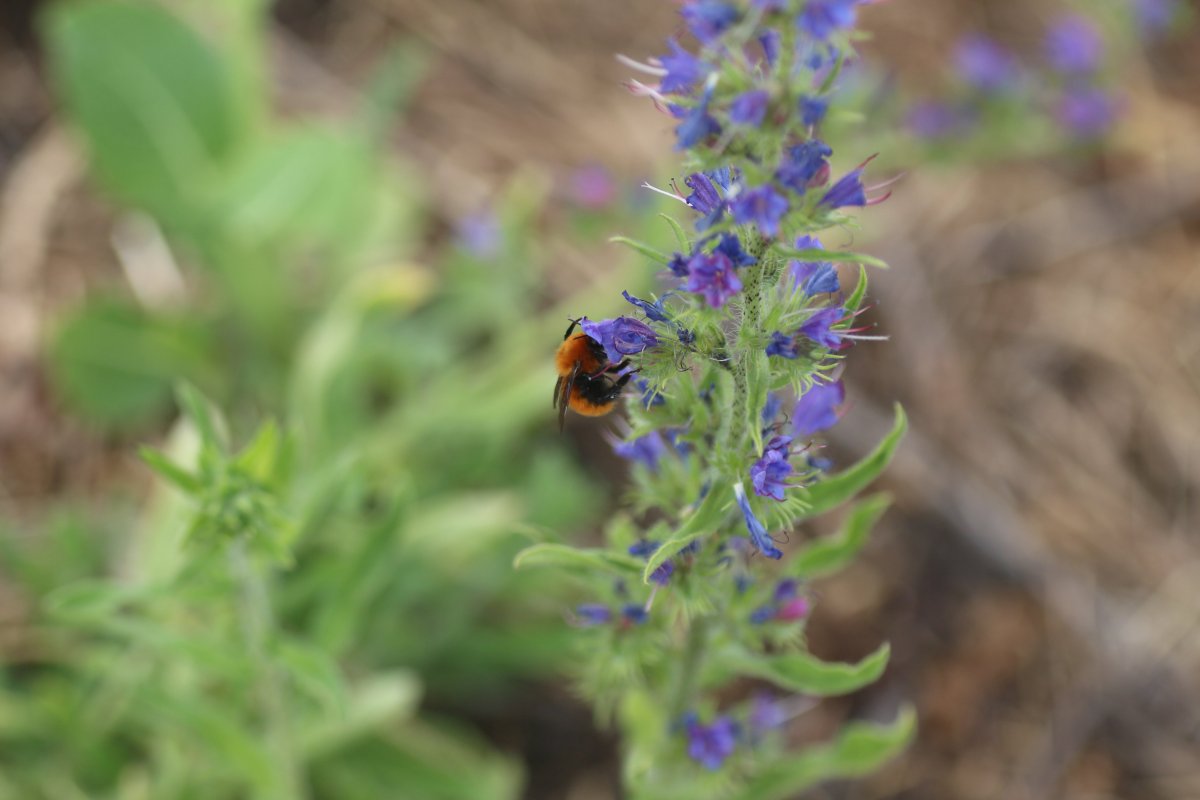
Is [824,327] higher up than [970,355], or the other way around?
[824,327]

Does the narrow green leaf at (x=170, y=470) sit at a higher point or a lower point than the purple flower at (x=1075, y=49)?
lower

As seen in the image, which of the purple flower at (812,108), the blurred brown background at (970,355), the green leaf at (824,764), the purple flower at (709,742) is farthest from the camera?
the blurred brown background at (970,355)

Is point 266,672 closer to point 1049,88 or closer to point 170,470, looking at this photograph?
point 170,470

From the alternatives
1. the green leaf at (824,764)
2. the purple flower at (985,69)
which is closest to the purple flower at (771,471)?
the green leaf at (824,764)

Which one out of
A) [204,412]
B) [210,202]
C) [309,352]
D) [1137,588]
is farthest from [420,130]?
[1137,588]

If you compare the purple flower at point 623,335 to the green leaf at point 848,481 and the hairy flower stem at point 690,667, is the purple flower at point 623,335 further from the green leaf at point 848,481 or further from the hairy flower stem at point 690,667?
the hairy flower stem at point 690,667

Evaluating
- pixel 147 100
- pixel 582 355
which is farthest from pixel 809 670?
pixel 147 100

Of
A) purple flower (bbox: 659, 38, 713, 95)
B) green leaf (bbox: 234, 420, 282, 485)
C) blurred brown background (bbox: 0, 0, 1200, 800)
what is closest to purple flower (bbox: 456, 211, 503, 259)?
blurred brown background (bbox: 0, 0, 1200, 800)

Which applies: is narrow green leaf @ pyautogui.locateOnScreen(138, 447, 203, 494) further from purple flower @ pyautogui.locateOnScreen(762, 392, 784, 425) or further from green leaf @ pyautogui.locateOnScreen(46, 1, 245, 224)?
green leaf @ pyautogui.locateOnScreen(46, 1, 245, 224)

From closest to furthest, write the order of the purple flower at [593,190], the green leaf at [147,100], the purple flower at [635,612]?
the purple flower at [635,612] → the green leaf at [147,100] → the purple flower at [593,190]
